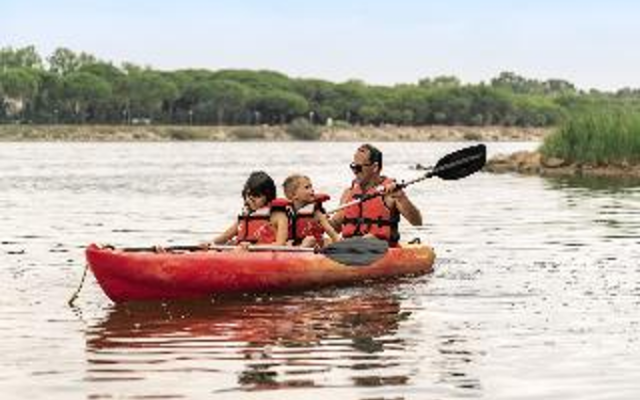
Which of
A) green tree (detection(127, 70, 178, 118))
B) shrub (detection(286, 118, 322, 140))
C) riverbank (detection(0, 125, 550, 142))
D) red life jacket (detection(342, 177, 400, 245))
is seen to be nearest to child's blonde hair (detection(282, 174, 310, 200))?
red life jacket (detection(342, 177, 400, 245))

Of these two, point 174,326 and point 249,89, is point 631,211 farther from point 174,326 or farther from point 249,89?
point 249,89

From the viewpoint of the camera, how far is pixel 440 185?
4603 cm

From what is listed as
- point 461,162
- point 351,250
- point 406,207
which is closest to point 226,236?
point 351,250

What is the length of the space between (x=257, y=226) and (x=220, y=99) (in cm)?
15214

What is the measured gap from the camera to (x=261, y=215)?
14.5m

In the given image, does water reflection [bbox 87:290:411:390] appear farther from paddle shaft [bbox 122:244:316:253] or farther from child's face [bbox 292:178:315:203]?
child's face [bbox 292:178:315:203]

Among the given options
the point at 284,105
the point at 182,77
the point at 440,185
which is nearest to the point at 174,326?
the point at 440,185

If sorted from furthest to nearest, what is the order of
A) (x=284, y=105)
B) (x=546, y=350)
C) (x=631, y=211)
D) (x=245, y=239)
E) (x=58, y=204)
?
1. (x=284, y=105)
2. (x=58, y=204)
3. (x=631, y=211)
4. (x=245, y=239)
5. (x=546, y=350)

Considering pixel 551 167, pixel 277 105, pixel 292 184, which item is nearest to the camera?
pixel 292 184

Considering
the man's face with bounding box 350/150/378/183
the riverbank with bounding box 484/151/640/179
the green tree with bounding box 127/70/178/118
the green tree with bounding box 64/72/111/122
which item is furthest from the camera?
the green tree with bounding box 127/70/178/118

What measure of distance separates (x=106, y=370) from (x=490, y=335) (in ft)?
11.2

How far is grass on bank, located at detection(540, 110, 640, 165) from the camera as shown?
41.7 meters

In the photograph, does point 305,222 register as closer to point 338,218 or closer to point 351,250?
point 351,250

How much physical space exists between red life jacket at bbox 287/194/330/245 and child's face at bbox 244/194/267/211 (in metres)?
0.48
